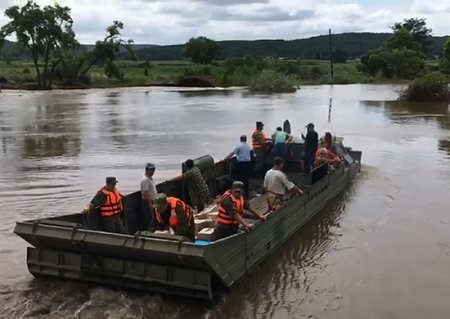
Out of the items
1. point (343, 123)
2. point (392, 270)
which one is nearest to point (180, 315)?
point (392, 270)

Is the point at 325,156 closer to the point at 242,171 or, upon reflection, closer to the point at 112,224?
the point at 242,171

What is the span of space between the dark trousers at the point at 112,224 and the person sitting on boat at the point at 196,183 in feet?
7.45

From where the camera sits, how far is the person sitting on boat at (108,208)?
929 cm

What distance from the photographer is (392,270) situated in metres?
10.3

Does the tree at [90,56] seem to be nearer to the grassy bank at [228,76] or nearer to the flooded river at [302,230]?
the grassy bank at [228,76]

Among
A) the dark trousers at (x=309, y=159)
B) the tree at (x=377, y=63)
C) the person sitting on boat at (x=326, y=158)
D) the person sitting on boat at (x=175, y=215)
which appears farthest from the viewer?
the tree at (x=377, y=63)

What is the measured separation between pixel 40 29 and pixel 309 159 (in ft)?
171

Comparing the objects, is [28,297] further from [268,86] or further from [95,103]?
[268,86]

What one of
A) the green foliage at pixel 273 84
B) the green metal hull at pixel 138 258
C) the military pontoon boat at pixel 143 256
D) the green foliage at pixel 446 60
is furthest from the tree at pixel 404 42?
the green metal hull at pixel 138 258

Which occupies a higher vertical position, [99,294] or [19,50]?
[19,50]

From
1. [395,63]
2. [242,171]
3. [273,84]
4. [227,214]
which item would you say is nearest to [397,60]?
[395,63]

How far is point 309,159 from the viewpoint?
15.1 metres

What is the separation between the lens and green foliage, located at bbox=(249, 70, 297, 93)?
193ft

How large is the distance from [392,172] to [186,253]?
40.5 feet
